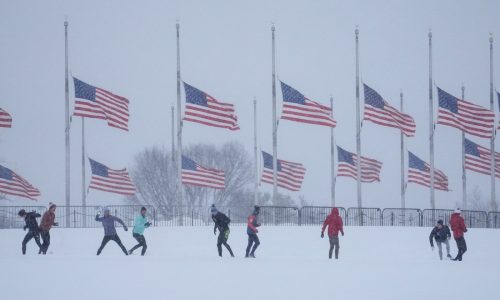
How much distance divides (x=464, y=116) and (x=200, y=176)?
1343cm

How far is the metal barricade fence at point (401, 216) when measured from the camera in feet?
159

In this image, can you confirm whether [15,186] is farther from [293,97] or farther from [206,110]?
[293,97]

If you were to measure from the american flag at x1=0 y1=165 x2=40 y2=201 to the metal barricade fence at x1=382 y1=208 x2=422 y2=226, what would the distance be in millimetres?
18438

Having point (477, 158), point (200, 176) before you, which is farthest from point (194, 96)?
point (477, 158)

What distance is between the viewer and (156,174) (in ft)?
301

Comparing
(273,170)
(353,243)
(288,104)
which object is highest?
(288,104)

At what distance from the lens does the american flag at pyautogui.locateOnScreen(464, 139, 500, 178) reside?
4981cm

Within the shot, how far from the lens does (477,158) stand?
5034 centimetres

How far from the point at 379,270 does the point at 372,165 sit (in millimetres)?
26763

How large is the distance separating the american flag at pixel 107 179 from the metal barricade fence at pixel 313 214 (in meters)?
9.16

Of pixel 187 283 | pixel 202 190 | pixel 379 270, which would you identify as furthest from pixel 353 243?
pixel 202 190

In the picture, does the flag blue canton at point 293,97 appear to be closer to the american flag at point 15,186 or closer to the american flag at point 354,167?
the american flag at point 354,167

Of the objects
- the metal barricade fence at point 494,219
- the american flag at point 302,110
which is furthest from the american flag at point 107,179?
the metal barricade fence at point 494,219

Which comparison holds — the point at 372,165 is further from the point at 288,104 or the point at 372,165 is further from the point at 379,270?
the point at 379,270
